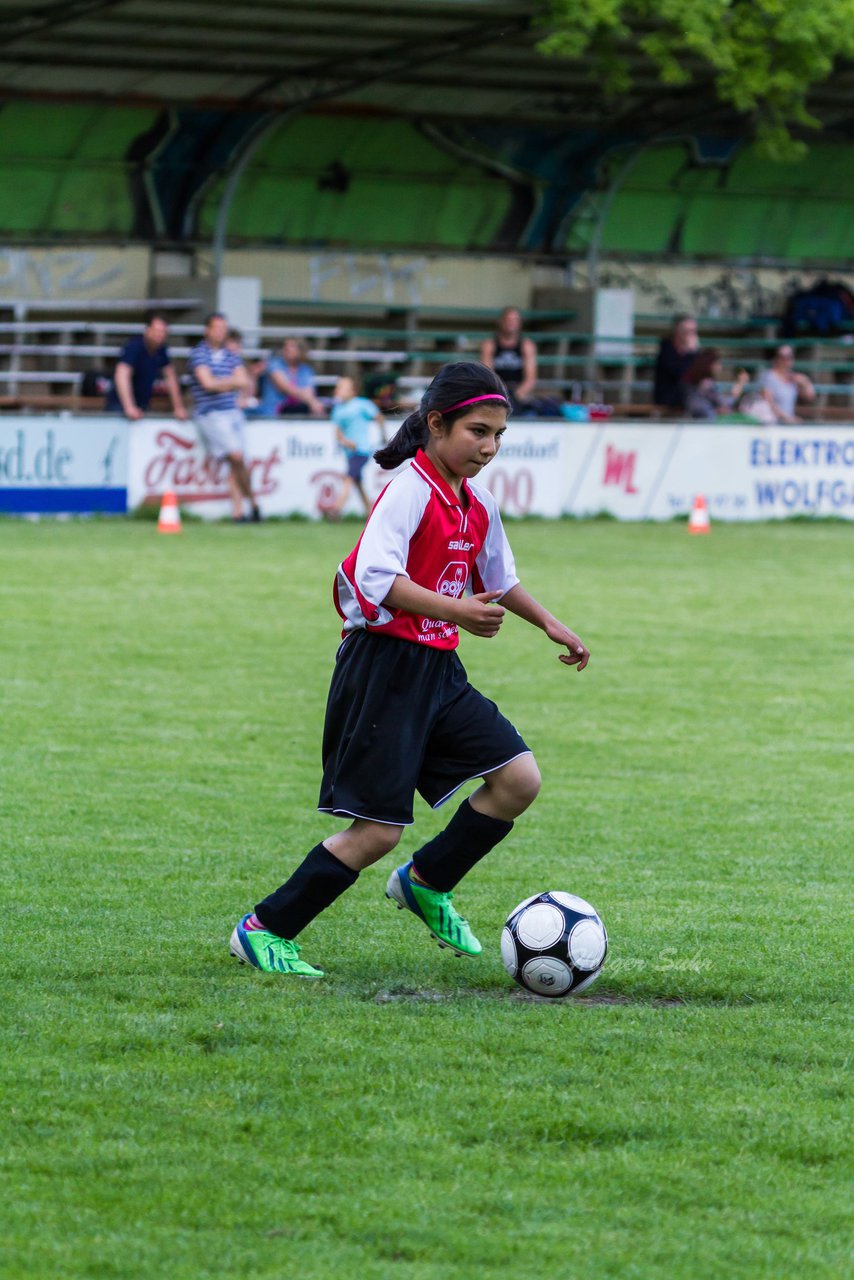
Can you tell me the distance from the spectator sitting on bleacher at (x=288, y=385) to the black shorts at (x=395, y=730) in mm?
16027

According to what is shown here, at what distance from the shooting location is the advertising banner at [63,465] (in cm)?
1866

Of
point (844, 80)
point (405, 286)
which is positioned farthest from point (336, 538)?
point (844, 80)

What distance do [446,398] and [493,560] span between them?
20.4 inches

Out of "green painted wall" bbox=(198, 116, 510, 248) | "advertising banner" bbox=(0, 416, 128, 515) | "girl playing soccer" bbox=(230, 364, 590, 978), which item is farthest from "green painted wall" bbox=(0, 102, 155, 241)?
"girl playing soccer" bbox=(230, 364, 590, 978)

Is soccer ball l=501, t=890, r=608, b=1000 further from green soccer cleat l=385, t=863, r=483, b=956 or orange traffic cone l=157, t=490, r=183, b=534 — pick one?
orange traffic cone l=157, t=490, r=183, b=534

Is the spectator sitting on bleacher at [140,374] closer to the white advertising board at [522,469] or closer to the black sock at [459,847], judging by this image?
the white advertising board at [522,469]

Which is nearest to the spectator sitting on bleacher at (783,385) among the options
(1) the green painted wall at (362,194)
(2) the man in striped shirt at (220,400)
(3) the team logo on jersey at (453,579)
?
(1) the green painted wall at (362,194)

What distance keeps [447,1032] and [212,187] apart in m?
22.6

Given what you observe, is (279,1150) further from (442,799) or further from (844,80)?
(844,80)

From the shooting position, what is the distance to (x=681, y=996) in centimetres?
502

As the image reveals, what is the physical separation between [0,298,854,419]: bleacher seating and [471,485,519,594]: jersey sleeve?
1731cm

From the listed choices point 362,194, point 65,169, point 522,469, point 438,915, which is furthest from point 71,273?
point 438,915

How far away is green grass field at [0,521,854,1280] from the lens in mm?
3385

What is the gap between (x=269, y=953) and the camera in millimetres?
5070
